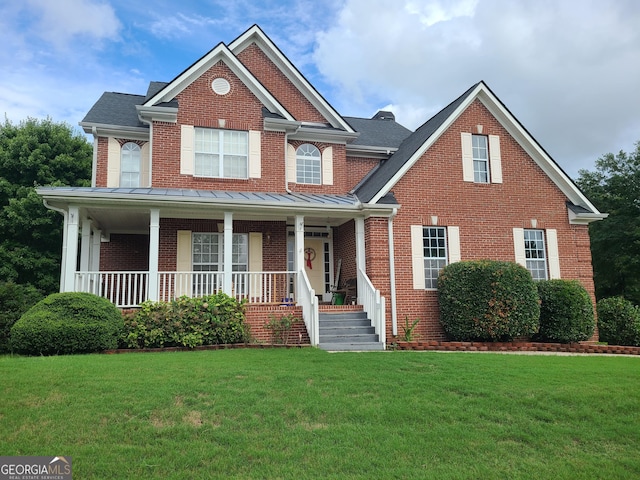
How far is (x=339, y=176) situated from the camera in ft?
53.4

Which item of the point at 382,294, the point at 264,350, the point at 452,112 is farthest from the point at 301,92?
the point at 264,350

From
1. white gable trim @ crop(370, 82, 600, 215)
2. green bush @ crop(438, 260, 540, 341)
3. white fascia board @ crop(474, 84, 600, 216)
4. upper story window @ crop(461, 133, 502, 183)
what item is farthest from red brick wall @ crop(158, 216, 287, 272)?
white fascia board @ crop(474, 84, 600, 216)

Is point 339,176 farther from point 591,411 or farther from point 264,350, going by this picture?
point 591,411

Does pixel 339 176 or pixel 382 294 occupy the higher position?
pixel 339 176

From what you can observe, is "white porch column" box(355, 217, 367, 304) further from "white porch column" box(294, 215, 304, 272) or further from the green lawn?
the green lawn

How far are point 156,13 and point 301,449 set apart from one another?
1141cm

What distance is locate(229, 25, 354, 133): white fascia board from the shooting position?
54.2 ft

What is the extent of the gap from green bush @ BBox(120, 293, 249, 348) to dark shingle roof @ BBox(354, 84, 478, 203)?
5.09 meters

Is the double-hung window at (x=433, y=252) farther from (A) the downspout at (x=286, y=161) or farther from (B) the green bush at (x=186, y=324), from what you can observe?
(B) the green bush at (x=186, y=324)

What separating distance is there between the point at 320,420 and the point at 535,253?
11.6 meters

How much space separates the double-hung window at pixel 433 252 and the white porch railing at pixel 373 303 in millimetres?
1907

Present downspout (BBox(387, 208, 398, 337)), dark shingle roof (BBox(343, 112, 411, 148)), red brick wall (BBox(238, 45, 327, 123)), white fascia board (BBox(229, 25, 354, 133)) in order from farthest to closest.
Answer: dark shingle roof (BBox(343, 112, 411, 148)), red brick wall (BBox(238, 45, 327, 123)), white fascia board (BBox(229, 25, 354, 133)), downspout (BBox(387, 208, 398, 337))

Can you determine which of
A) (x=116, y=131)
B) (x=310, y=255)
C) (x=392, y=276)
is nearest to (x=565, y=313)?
(x=392, y=276)

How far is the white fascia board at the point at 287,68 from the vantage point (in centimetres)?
1653
